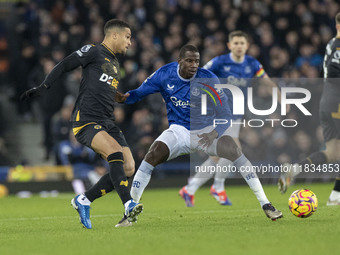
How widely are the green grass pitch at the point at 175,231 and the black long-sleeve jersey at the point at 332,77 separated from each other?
1.49 meters

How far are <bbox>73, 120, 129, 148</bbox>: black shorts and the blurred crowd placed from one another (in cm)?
724

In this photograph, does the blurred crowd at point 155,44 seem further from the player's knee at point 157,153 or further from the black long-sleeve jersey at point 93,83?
the black long-sleeve jersey at point 93,83

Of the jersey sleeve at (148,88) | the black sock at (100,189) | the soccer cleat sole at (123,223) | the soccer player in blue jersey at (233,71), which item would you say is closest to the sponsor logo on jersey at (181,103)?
the jersey sleeve at (148,88)

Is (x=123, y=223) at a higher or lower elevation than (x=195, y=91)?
lower

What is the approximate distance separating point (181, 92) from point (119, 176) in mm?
1565

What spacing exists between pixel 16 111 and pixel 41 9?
9.25ft

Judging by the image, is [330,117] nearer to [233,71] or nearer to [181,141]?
[233,71]

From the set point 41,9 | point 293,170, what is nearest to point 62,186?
point 41,9

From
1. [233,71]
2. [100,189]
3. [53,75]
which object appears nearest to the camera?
[53,75]

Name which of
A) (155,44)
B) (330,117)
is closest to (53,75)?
(330,117)

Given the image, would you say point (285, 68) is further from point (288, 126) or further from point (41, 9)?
point (41, 9)

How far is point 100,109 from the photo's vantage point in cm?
798

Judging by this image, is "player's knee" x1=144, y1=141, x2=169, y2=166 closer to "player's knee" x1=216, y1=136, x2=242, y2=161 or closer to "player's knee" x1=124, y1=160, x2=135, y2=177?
"player's knee" x1=124, y1=160, x2=135, y2=177

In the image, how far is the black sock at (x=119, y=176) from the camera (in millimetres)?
7602
